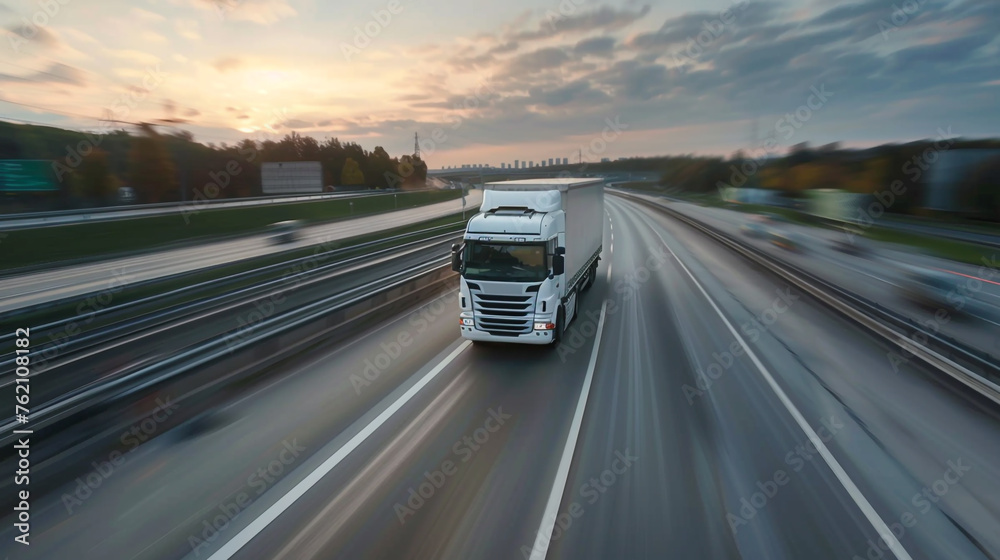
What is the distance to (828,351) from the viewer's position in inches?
485

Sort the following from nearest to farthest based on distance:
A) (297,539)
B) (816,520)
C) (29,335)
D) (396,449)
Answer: (297,539)
(816,520)
(396,449)
(29,335)

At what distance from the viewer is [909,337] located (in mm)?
12844

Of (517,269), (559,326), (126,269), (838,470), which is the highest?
(517,269)

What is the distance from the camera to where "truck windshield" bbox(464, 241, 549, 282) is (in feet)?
36.9

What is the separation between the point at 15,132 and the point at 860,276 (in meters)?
80.6

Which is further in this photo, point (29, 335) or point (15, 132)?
point (15, 132)

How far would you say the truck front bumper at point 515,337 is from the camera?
36.7 ft

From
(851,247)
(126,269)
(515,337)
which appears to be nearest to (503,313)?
(515,337)

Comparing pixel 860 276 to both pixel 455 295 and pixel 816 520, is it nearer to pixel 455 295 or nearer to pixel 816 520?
pixel 455 295

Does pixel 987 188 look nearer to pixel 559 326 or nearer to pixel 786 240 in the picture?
pixel 786 240

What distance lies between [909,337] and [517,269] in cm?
1030

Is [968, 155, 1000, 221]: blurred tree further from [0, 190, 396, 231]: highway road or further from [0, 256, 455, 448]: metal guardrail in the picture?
[0, 190, 396, 231]: highway road

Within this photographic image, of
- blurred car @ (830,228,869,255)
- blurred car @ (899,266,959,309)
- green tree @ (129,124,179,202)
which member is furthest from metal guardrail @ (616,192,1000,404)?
green tree @ (129,124,179,202)

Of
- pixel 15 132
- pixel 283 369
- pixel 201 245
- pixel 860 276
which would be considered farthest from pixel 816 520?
pixel 15 132
